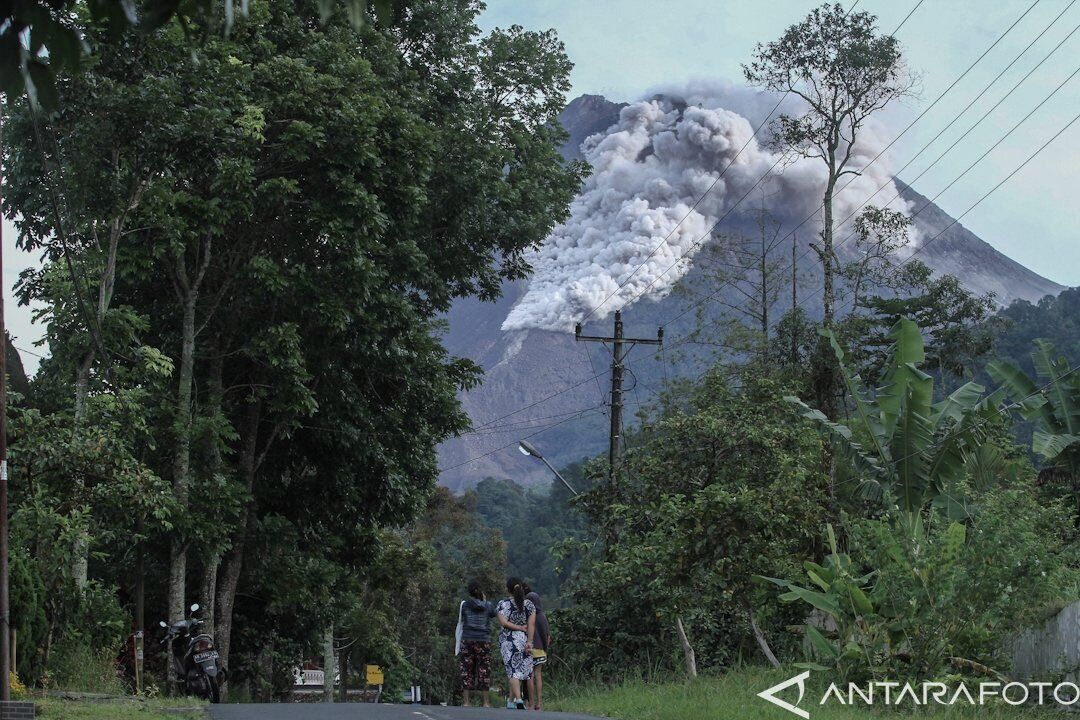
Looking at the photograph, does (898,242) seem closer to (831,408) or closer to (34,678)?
(831,408)

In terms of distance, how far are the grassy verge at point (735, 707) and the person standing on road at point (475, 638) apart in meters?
1.05

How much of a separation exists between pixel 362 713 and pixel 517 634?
284 cm

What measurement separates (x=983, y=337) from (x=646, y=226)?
122801mm

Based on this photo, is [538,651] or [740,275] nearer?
[538,651]

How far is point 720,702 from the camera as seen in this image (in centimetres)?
1180

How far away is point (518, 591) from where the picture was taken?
14.4 metres

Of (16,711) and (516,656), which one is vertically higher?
(516,656)

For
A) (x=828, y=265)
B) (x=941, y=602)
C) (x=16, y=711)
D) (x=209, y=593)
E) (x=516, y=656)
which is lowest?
(x=16, y=711)

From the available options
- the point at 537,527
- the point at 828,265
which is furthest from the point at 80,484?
the point at 537,527

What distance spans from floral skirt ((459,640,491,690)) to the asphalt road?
1.50 m

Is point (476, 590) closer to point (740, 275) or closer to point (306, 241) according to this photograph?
point (306, 241)

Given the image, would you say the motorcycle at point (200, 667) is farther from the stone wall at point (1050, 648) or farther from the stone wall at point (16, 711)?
the stone wall at point (1050, 648)

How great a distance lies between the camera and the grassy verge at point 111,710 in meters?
11.0

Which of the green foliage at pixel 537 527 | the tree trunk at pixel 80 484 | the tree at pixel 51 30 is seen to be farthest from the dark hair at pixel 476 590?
the green foliage at pixel 537 527
